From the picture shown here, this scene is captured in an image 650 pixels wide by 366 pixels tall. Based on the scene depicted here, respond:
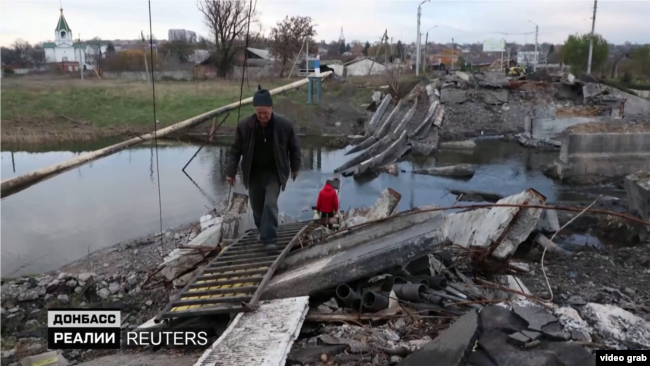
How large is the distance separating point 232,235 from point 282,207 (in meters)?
5.89

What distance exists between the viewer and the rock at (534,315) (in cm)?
366

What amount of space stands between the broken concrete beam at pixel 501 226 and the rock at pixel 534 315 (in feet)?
6.33

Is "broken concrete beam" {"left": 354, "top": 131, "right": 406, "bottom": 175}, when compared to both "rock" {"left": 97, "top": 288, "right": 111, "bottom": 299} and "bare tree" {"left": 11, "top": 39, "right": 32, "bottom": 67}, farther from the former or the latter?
"bare tree" {"left": 11, "top": 39, "right": 32, "bottom": 67}

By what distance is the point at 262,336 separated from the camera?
144 inches

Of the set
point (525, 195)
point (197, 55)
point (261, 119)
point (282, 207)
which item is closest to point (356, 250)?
point (261, 119)

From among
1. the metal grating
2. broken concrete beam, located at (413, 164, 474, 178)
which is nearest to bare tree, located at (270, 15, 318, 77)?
broken concrete beam, located at (413, 164, 474, 178)


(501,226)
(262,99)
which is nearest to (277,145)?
(262,99)

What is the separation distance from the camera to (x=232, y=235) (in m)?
7.12

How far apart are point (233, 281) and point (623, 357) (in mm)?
3254

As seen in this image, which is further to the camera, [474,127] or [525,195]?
[474,127]

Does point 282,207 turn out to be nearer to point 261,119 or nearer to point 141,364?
point 261,119

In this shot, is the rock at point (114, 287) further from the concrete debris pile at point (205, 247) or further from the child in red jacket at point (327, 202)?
the child in red jacket at point (327, 202)

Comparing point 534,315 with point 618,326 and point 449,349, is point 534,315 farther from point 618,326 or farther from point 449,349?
point 449,349

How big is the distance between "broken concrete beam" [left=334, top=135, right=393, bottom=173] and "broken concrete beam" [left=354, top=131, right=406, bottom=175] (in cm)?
38
